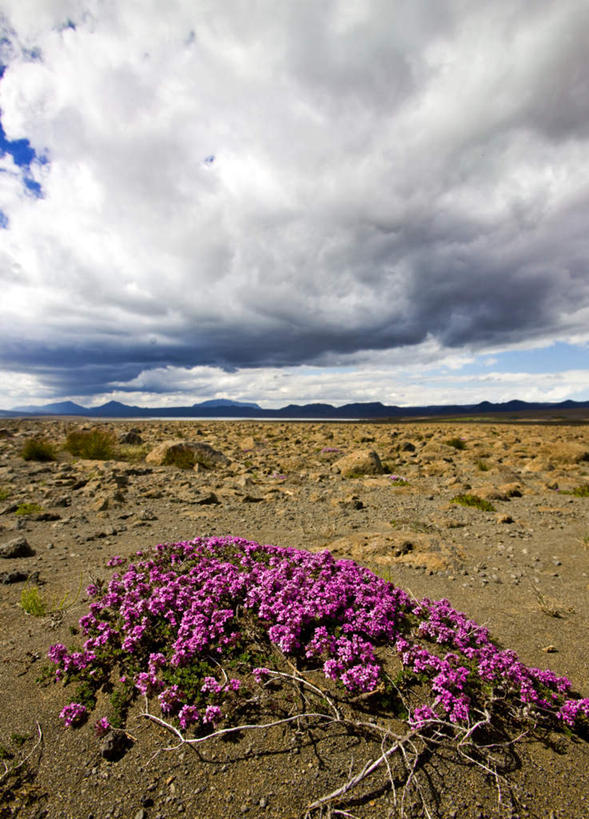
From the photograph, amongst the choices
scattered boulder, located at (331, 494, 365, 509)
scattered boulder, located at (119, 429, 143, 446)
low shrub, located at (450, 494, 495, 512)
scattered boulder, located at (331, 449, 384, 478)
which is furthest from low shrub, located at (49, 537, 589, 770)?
scattered boulder, located at (119, 429, 143, 446)

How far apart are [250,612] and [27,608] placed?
3.28 m

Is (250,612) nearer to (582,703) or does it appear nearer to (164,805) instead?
(164,805)

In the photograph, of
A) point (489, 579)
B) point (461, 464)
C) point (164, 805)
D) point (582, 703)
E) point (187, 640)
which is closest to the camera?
point (164, 805)

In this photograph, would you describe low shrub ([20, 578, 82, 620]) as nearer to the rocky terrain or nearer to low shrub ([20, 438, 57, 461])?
the rocky terrain

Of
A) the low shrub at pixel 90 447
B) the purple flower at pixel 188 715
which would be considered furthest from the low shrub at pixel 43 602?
the low shrub at pixel 90 447

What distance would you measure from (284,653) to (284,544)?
4134 millimetres

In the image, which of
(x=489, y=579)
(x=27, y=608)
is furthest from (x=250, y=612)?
(x=489, y=579)

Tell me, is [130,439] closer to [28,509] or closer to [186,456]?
[186,456]

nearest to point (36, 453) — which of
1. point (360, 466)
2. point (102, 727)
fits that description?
point (360, 466)

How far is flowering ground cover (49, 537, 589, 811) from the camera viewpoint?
12.2 ft

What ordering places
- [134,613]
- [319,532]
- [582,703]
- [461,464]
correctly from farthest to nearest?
[461,464]
[319,532]
[134,613]
[582,703]

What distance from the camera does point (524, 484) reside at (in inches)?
570

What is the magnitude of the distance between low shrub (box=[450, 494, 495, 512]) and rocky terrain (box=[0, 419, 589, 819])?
0.14 meters

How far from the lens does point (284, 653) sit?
448 centimetres
